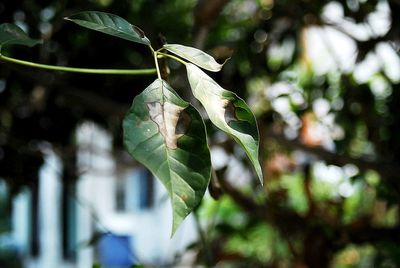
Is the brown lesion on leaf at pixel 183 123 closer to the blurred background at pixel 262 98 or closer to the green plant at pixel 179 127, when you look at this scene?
the green plant at pixel 179 127

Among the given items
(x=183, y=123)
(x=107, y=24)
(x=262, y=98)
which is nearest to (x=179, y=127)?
(x=183, y=123)

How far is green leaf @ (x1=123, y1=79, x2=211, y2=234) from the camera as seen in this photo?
46 cm

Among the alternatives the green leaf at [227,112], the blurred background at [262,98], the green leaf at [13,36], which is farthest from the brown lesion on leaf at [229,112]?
the blurred background at [262,98]

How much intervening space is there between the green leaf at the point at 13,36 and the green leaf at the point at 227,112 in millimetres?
167

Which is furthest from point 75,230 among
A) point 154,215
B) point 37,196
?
point 154,215

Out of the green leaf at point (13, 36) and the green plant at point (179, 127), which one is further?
the green leaf at point (13, 36)

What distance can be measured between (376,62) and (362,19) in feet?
0.62

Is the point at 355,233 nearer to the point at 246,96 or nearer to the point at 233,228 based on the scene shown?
the point at 233,228

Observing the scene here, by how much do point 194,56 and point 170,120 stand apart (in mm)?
64

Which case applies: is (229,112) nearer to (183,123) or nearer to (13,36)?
(183,123)

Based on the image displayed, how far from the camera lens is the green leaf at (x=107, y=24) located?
0.53 meters

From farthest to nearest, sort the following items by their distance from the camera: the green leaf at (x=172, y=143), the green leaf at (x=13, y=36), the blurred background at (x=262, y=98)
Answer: the blurred background at (x=262, y=98), the green leaf at (x=13, y=36), the green leaf at (x=172, y=143)

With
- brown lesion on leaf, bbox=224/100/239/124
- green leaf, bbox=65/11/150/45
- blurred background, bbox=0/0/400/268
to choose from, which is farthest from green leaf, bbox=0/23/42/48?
blurred background, bbox=0/0/400/268

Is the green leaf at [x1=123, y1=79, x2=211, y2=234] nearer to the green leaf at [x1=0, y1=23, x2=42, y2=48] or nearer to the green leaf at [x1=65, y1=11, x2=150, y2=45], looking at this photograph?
the green leaf at [x1=65, y1=11, x2=150, y2=45]
